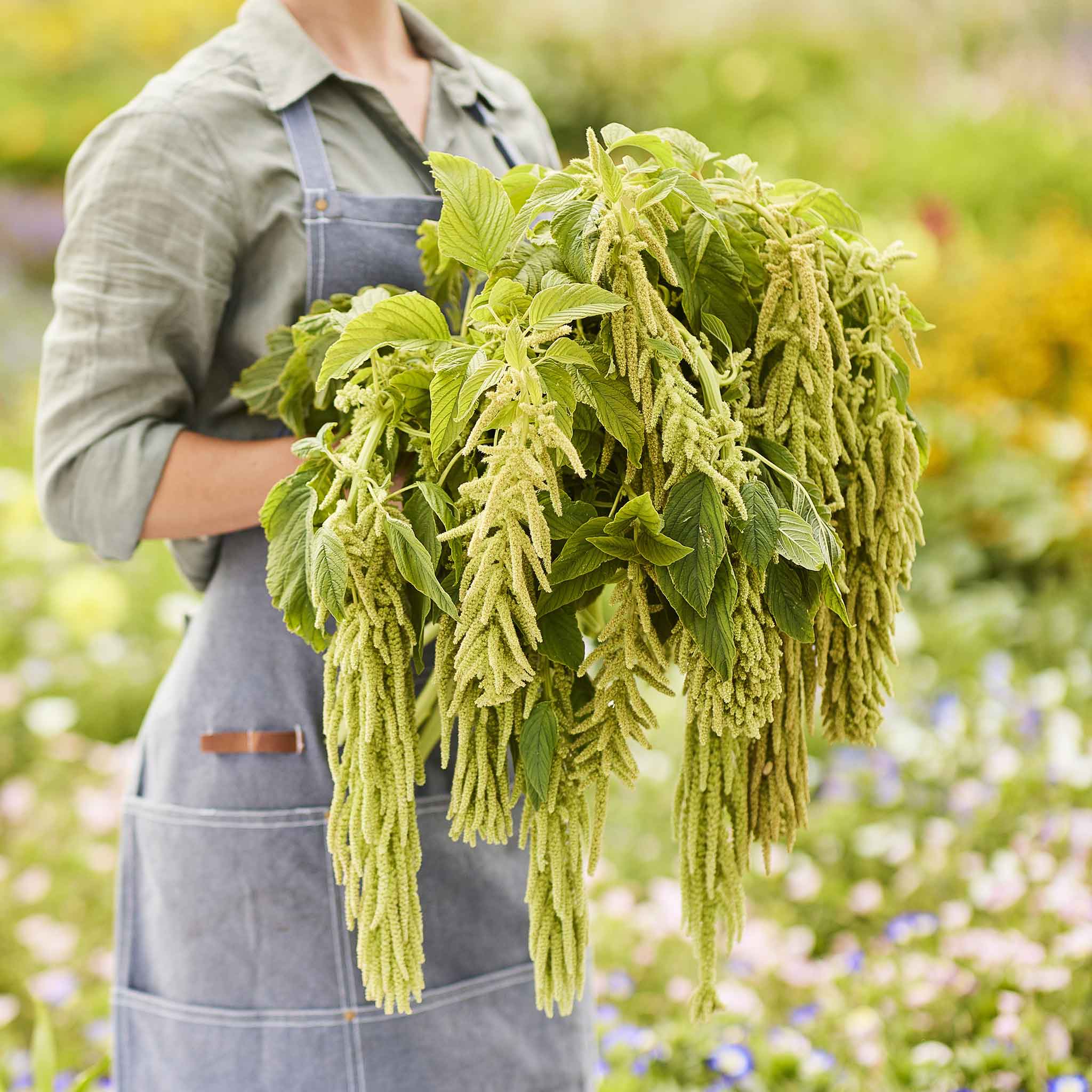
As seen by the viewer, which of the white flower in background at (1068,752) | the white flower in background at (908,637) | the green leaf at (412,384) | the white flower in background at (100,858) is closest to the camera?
the green leaf at (412,384)

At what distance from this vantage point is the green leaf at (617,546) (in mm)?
670

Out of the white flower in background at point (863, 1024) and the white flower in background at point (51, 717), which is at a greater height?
the white flower in background at point (51, 717)

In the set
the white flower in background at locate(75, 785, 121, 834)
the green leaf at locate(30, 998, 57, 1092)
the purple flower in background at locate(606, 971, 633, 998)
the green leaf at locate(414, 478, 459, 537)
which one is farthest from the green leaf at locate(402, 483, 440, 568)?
the white flower in background at locate(75, 785, 121, 834)

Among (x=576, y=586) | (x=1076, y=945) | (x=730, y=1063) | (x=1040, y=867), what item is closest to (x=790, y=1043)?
(x=730, y=1063)

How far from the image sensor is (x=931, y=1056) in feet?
5.10

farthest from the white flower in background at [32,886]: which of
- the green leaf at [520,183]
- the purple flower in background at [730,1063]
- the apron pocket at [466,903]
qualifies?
the green leaf at [520,183]

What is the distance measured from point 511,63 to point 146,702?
375 centimetres

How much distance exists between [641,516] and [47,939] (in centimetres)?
182

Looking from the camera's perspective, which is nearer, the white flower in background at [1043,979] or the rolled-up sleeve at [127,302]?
the rolled-up sleeve at [127,302]

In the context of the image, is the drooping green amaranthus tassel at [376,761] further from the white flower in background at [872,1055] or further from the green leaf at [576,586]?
the white flower in background at [872,1055]

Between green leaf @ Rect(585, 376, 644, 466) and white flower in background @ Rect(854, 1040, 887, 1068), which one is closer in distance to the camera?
green leaf @ Rect(585, 376, 644, 466)

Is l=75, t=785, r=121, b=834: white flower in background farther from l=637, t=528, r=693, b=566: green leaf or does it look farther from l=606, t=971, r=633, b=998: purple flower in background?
l=637, t=528, r=693, b=566: green leaf

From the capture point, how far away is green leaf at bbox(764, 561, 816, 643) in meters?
0.69

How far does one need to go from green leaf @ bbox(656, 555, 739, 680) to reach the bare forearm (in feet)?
1.40
